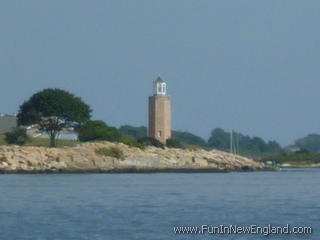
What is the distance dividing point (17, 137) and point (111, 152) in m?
11.3

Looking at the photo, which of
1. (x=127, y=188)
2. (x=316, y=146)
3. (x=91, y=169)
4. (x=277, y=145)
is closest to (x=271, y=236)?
(x=127, y=188)

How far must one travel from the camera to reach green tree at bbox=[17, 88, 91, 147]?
9419 centimetres

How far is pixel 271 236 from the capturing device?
1339 inches

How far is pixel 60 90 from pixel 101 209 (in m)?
52.5


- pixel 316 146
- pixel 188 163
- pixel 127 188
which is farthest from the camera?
pixel 316 146

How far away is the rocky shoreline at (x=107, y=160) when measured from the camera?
8150 cm

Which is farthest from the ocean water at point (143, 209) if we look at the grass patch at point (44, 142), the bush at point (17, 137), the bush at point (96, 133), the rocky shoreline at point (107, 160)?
the bush at point (96, 133)

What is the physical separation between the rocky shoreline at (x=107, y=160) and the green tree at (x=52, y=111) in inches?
224

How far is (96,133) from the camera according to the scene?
317ft

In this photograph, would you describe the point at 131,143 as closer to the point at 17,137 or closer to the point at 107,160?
the point at 107,160

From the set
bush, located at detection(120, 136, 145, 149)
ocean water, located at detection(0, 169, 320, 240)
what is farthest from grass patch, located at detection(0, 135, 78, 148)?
ocean water, located at detection(0, 169, 320, 240)

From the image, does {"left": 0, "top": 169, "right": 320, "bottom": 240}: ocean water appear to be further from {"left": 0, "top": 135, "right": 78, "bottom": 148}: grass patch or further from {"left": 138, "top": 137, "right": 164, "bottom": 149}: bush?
{"left": 138, "top": 137, "right": 164, "bottom": 149}: bush

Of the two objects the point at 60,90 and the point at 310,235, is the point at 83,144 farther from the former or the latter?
the point at 310,235

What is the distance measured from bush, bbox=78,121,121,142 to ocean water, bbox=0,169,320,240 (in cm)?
3373
